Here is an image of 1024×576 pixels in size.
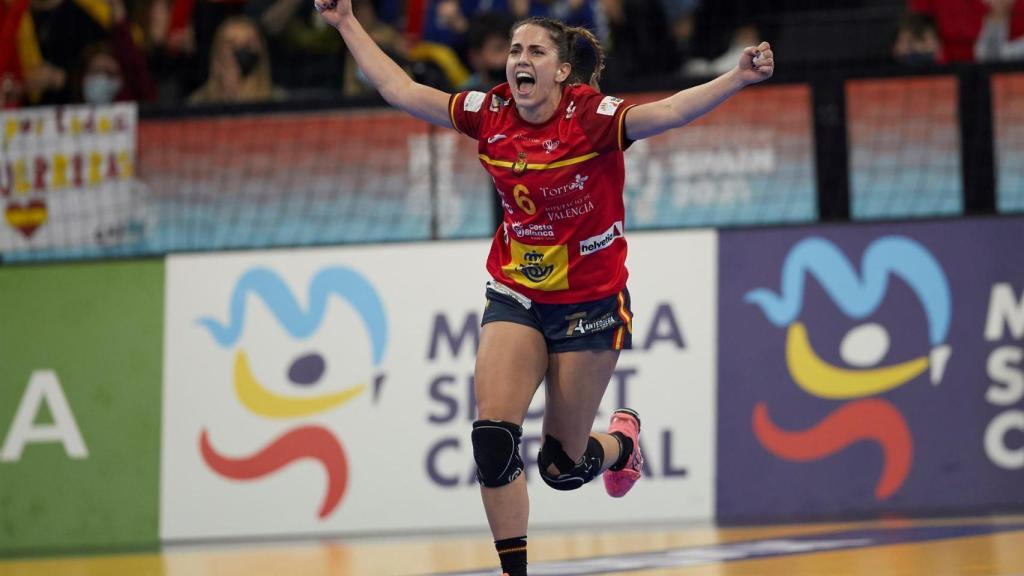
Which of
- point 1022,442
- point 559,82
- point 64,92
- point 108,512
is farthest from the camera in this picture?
point 64,92

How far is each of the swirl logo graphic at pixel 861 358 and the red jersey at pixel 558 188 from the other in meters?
3.01

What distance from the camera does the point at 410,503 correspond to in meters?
9.16

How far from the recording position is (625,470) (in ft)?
23.3

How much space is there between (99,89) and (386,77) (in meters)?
4.65

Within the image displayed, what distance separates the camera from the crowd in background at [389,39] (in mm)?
9992

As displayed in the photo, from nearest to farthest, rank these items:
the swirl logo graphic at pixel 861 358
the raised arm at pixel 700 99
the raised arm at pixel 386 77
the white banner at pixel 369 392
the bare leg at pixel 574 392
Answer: the raised arm at pixel 700 99
the bare leg at pixel 574 392
the raised arm at pixel 386 77
the swirl logo graphic at pixel 861 358
the white banner at pixel 369 392

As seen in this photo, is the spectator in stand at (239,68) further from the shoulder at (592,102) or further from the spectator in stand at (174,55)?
the shoulder at (592,102)

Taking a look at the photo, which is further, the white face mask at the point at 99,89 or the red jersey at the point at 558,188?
the white face mask at the point at 99,89

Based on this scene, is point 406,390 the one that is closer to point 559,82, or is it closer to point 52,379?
point 52,379

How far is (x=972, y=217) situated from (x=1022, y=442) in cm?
130

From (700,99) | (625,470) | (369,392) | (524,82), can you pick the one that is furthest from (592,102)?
(369,392)

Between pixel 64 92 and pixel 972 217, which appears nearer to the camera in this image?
pixel 972 217

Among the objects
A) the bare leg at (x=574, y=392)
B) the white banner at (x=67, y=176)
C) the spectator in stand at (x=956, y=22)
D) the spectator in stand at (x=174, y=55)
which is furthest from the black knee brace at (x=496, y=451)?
the spectator in stand at (x=174, y=55)

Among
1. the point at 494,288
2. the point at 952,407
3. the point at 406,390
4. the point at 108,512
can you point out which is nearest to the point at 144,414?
the point at 108,512
